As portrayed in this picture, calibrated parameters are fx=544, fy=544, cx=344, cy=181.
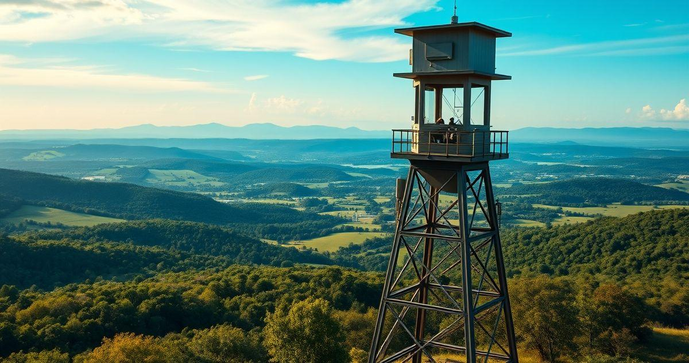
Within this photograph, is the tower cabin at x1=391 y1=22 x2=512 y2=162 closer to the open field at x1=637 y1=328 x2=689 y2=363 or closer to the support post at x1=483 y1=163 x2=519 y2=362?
the support post at x1=483 y1=163 x2=519 y2=362

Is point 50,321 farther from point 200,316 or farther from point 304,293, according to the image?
point 304,293

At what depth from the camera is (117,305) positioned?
4719 cm

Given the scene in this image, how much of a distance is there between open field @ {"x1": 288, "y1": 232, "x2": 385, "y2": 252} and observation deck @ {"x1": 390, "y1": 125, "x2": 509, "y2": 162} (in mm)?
138552

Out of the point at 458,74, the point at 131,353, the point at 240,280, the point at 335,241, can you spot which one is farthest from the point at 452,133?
the point at 335,241

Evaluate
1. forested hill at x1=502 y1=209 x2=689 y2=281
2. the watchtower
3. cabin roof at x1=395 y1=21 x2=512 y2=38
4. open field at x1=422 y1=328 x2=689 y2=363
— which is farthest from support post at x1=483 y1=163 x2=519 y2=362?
forested hill at x1=502 y1=209 x2=689 y2=281

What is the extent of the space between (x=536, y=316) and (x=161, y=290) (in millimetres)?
36314

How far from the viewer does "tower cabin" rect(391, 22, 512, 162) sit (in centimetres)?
1838

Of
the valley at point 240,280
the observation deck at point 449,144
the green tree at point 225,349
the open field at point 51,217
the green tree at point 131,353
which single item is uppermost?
the observation deck at point 449,144

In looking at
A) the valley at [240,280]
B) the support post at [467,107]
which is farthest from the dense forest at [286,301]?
the support post at [467,107]

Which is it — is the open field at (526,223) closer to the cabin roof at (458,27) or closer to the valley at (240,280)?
the valley at (240,280)

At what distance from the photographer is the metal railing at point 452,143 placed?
18.5 metres

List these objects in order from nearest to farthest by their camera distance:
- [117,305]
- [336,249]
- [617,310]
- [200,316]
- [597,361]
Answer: [597,361], [617,310], [117,305], [200,316], [336,249]

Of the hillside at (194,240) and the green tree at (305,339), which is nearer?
the green tree at (305,339)

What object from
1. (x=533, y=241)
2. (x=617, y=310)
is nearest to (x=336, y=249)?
(x=533, y=241)
